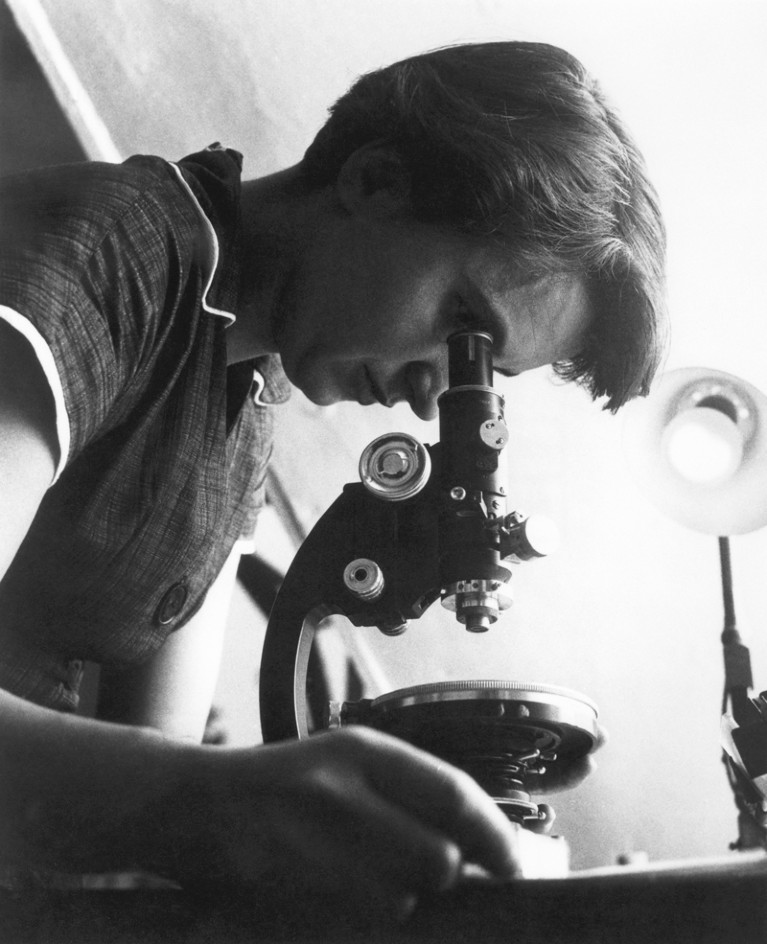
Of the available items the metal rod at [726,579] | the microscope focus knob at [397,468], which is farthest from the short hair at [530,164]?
the metal rod at [726,579]

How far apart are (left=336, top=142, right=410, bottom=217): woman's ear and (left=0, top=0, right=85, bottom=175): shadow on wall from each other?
2.05 ft

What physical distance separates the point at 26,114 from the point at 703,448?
121 centimetres

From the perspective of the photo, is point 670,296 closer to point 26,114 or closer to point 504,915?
point 26,114

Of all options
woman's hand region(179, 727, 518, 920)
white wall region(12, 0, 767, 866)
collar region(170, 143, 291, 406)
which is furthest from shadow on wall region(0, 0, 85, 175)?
woman's hand region(179, 727, 518, 920)

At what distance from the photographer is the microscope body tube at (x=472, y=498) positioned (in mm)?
838

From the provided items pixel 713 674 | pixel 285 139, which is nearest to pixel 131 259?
pixel 285 139

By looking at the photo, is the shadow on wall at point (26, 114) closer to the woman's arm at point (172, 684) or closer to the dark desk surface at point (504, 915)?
the woman's arm at point (172, 684)

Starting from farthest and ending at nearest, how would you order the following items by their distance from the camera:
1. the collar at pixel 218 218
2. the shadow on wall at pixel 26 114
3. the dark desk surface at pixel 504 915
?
the shadow on wall at pixel 26 114, the collar at pixel 218 218, the dark desk surface at pixel 504 915

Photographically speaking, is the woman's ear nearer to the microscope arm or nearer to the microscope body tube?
the microscope body tube

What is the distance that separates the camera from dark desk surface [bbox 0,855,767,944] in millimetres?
343

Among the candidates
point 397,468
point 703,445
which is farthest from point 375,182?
point 703,445

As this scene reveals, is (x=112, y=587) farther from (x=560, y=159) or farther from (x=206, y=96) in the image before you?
(x=206, y=96)

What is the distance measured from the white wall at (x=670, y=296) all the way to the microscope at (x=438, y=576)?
572 millimetres

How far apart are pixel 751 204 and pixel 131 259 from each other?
1389 millimetres
